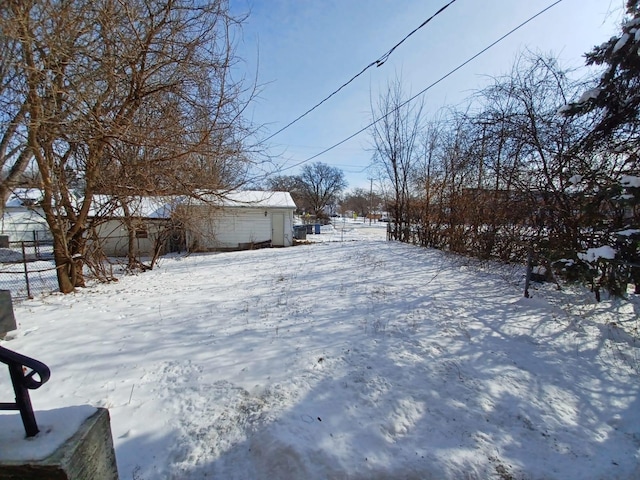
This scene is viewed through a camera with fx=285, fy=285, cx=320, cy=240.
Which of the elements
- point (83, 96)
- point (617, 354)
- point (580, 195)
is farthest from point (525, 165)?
point (83, 96)

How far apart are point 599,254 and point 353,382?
3.20m

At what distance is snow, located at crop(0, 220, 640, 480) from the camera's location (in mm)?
1923

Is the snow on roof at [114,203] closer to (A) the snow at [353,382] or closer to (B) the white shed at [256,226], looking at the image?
(A) the snow at [353,382]

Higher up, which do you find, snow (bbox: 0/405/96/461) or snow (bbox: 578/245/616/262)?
snow (bbox: 578/245/616/262)

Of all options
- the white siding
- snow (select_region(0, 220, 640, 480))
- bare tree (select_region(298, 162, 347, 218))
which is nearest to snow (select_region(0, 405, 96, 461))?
snow (select_region(0, 220, 640, 480))

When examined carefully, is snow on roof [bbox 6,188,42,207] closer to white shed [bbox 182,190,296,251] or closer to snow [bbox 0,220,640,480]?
snow [bbox 0,220,640,480]

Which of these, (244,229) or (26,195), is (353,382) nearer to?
(26,195)

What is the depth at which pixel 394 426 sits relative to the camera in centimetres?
217

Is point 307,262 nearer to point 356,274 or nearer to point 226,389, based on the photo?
point 356,274

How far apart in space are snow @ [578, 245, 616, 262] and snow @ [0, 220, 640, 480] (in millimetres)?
1026

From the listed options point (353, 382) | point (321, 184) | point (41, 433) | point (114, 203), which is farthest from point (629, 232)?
point (321, 184)

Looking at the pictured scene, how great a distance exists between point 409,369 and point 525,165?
491cm

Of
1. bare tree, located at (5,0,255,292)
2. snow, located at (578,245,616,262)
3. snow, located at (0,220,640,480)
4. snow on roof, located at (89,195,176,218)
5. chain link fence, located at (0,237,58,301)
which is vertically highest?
bare tree, located at (5,0,255,292)

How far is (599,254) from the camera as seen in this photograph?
329cm
